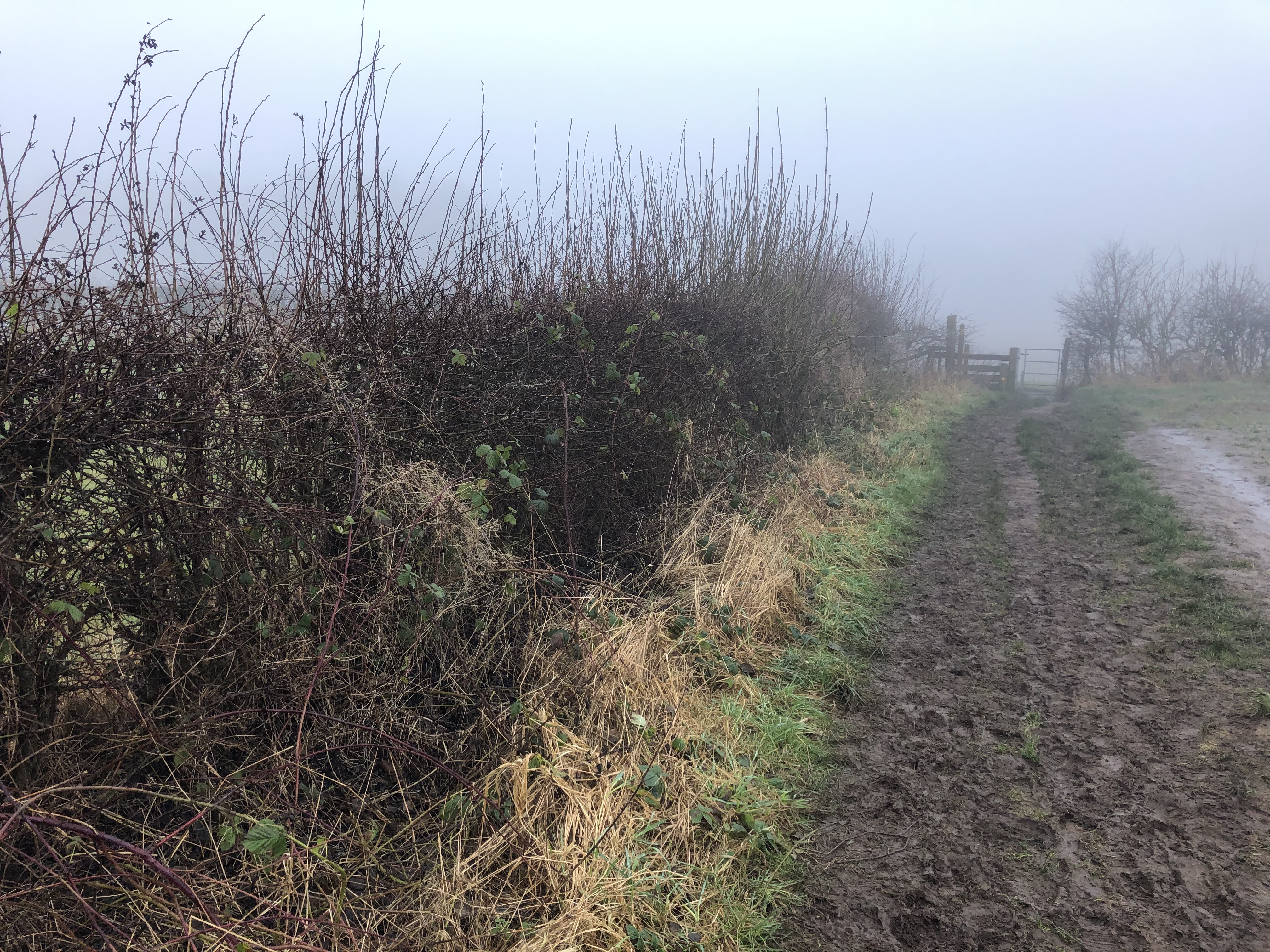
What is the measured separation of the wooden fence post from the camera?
2523 centimetres

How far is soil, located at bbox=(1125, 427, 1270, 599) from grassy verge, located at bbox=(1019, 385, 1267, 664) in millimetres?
154

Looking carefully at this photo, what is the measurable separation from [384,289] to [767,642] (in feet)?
9.97

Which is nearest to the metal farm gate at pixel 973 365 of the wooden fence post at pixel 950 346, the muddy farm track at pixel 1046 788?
the wooden fence post at pixel 950 346

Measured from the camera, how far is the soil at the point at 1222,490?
231 inches

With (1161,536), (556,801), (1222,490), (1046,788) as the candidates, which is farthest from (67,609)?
(1222,490)

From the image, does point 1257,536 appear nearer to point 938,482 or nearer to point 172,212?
point 938,482

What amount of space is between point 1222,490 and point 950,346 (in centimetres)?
1792

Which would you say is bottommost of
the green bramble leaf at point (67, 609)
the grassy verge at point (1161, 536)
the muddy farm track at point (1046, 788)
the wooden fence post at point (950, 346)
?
the muddy farm track at point (1046, 788)

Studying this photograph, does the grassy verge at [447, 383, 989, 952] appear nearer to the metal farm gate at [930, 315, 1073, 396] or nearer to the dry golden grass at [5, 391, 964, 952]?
the dry golden grass at [5, 391, 964, 952]

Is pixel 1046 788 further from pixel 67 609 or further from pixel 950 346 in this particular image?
pixel 950 346

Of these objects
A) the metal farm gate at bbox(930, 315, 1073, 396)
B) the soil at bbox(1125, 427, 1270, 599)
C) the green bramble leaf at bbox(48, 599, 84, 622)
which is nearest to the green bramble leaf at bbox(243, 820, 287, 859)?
the green bramble leaf at bbox(48, 599, 84, 622)

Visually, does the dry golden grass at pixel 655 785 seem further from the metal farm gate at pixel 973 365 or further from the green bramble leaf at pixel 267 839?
the metal farm gate at pixel 973 365

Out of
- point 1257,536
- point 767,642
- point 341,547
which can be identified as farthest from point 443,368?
point 1257,536

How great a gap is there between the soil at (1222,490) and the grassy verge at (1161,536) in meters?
0.15
